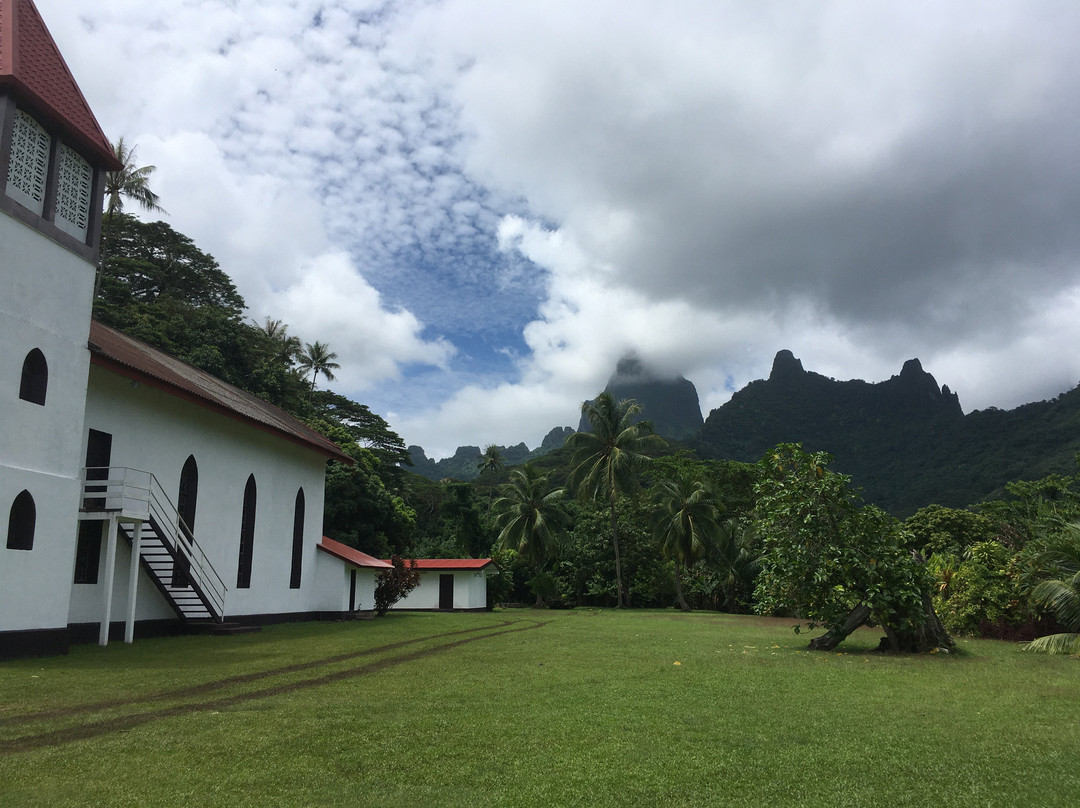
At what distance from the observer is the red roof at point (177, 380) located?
16.0 m

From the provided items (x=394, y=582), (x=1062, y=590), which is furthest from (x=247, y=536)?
(x=1062, y=590)

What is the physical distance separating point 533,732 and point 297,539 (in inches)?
794

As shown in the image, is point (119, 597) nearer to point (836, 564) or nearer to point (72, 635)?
point (72, 635)

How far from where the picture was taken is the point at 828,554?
48.9 ft

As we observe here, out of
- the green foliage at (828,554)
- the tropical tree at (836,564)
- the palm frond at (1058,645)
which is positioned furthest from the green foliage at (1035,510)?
the green foliage at (828,554)

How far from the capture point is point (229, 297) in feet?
165

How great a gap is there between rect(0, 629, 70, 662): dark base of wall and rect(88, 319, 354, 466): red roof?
5260 millimetres

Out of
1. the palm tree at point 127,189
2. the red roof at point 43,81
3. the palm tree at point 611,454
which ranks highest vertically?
the palm tree at point 127,189

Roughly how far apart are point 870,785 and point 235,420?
19.4m

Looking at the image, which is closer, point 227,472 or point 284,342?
point 227,472

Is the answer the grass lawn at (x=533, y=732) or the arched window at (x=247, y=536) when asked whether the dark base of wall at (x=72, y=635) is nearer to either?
the grass lawn at (x=533, y=732)

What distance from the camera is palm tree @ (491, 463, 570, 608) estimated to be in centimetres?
4484

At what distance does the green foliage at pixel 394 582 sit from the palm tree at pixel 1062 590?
18758 millimetres

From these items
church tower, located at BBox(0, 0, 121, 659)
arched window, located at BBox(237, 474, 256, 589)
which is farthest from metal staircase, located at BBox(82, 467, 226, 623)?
arched window, located at BBox(237, 474, 256, 589)
